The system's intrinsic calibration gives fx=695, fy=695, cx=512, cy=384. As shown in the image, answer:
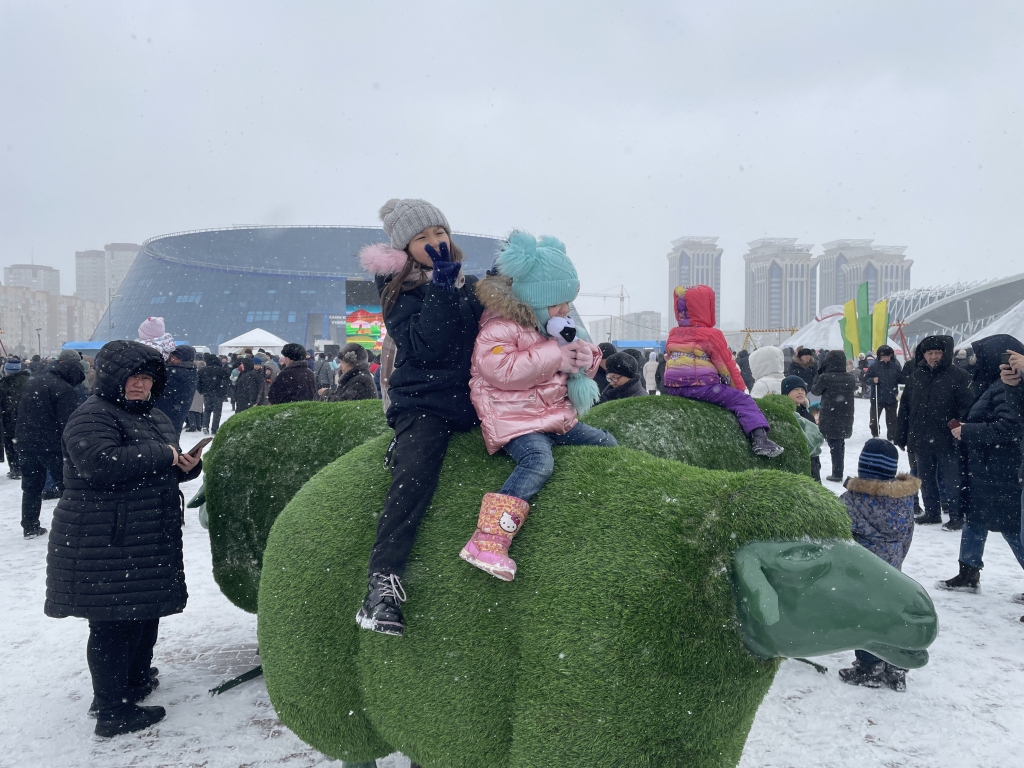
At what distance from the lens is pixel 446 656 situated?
1.95 metres

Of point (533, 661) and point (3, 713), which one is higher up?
point (533, 661)

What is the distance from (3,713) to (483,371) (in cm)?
336

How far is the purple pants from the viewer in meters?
3.71

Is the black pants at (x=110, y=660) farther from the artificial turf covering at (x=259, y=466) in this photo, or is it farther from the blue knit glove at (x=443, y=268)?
the blue knit glove at (x=443, y=268)

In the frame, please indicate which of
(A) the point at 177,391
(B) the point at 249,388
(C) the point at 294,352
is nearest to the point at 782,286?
(B) the point at 249,388

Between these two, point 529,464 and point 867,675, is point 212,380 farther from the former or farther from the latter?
point 529,464

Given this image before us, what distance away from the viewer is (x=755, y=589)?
1.68 metres

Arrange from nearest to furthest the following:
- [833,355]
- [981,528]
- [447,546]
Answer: [447,546] < [981,528] < [833,355]

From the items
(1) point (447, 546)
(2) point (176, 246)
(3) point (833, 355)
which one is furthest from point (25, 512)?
(2) point (176, 246)

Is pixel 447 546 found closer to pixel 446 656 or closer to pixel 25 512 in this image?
pixel 446 656

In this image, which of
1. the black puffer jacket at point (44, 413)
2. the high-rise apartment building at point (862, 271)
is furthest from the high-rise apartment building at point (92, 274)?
the black puffer jacket at point (44, 413)

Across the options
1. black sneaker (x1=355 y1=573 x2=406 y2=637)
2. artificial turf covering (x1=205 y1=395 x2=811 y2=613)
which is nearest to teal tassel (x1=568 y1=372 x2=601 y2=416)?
black sneaker (x1=355 y1=573 x2=406 y2=637)

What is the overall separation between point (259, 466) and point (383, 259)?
153 centimetres

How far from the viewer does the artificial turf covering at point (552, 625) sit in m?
1.73
